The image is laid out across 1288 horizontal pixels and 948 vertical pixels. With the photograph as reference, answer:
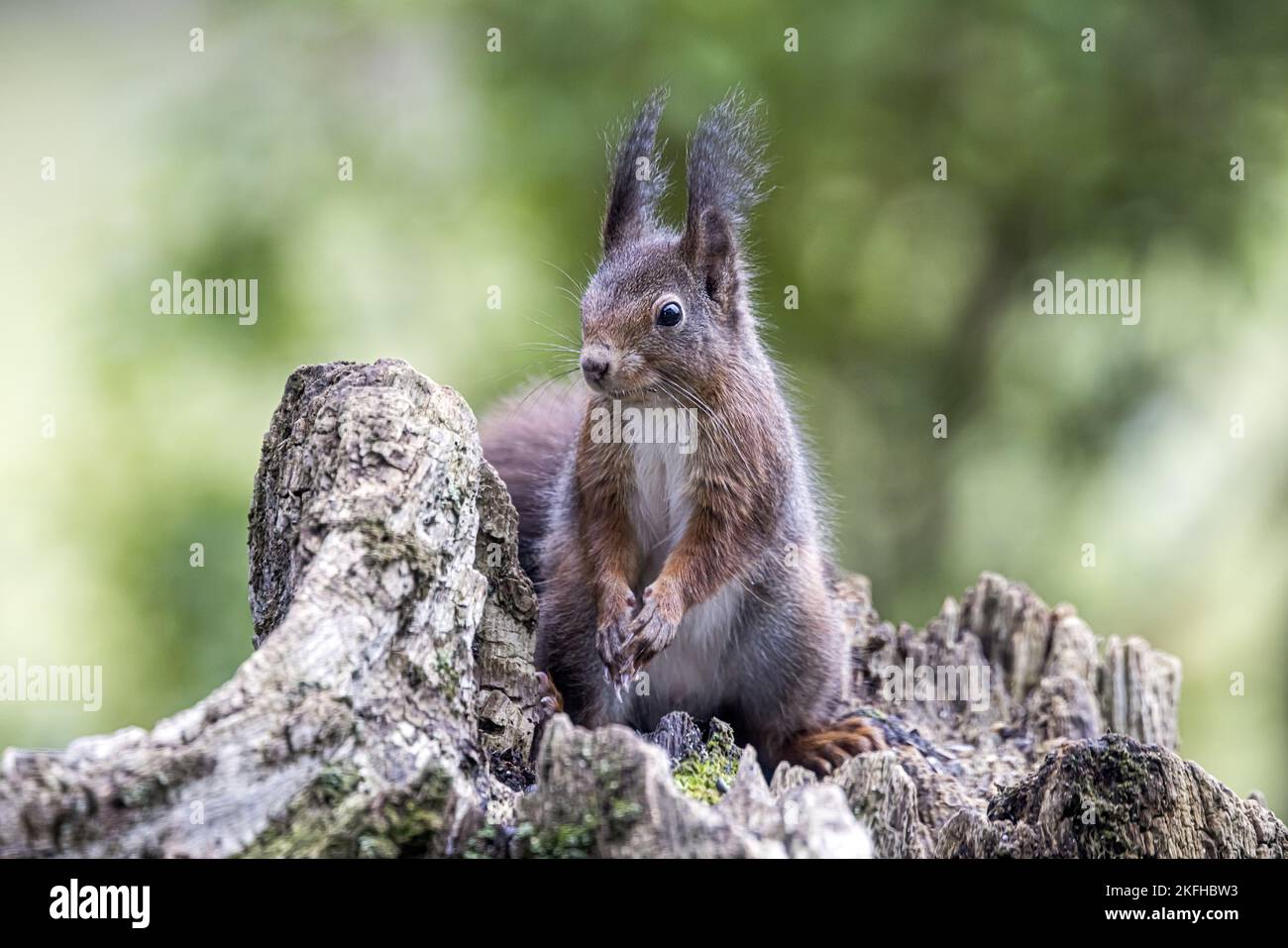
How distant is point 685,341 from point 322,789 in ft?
5.70

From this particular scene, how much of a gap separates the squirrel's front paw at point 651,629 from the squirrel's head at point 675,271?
53cm

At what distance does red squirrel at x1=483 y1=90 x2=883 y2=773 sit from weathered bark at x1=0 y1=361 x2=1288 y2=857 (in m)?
0.26

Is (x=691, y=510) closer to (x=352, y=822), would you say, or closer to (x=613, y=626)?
(x=613, y=626)

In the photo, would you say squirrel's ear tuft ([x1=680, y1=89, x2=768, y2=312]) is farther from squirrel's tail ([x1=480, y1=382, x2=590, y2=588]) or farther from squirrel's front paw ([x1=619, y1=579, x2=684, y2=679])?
squirrel's front paw ([x1=619, y1=579, x2=684, y2=679])

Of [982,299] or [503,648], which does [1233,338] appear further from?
[503,648]

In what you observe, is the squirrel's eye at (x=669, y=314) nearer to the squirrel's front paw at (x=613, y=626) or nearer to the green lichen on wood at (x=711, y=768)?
the squirrel's front paw at (x=613, y=626)

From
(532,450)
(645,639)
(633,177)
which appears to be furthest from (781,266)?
(645,639)

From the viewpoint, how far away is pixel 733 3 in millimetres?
5965

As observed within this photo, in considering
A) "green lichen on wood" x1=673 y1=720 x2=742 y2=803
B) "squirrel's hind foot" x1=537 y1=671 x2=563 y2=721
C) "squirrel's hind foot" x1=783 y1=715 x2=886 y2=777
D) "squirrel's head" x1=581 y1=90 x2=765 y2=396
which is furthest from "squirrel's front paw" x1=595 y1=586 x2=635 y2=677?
"squirrel's hind foot" x1=783 y1=715 x2=886 y2=777

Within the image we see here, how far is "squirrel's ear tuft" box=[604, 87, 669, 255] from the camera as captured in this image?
3652 mm

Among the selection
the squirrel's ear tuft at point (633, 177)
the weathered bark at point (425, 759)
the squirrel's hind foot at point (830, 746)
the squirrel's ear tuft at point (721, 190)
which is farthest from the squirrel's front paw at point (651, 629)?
the squirrel's ear tuft at point (633, 177)

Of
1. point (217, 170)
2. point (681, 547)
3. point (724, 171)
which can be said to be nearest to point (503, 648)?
point (681, 547)

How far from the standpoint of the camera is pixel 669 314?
346 centimetres

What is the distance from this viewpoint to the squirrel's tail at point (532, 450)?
417 centimetres
